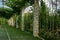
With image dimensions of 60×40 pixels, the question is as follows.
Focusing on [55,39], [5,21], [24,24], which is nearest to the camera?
[55,39]

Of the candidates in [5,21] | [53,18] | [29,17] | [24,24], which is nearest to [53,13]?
[53,18]

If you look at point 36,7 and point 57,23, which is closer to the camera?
point 57,23

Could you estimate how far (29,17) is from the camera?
2450 cm

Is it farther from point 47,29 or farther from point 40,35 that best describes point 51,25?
point 40,35

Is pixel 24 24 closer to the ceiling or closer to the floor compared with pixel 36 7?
closer to the floor

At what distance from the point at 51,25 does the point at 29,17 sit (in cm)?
880

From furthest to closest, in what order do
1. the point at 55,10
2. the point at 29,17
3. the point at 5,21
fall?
1. the point at 5,21
2. the point at 29,17
3. the point at 55,10

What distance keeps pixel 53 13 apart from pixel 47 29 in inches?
53.9

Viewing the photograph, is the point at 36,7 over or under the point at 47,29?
over

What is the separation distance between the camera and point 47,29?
54.5 feet

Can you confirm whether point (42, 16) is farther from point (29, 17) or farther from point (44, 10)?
point (29, 17)

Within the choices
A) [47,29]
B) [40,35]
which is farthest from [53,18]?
[40,35]

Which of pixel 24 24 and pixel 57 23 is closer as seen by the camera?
pixel 57 23

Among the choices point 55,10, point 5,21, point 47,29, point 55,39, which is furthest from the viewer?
point 5,21
